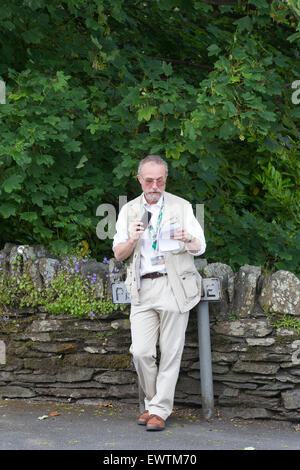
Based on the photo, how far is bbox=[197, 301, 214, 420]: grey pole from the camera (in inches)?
229

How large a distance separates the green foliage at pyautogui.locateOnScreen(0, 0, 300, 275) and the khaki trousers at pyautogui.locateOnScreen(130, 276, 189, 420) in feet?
4.83

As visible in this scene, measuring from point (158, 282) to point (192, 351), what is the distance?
835mm

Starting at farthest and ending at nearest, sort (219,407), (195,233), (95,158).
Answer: (95,158)
(219,407)
(195,233)

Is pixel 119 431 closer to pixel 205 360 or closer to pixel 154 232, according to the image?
pixel 205 360

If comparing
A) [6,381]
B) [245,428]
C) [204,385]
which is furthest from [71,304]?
[245,428]

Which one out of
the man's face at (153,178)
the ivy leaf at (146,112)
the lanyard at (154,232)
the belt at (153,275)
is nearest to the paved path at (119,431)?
the belt at (153,275)

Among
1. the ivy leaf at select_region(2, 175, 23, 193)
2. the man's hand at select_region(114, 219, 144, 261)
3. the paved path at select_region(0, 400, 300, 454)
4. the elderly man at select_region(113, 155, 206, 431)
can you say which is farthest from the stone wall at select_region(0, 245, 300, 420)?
the man's hand at select_region(114, 219, 144, 261)

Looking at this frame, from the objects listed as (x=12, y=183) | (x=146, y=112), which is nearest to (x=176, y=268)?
(x=146, y=112)

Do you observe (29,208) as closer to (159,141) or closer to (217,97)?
(159,141)

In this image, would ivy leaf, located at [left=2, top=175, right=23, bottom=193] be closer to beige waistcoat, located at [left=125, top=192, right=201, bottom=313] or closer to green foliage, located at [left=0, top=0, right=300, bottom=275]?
green foliage, located at [left=0, top=0, right=300, bottom=275]

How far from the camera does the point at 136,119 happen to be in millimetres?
6902

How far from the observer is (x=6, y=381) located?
664 centimetres

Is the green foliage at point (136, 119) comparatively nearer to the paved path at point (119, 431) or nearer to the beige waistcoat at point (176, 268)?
the beige waistcoat at point (176, 268)

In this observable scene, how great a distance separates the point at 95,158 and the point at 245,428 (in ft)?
10.3
